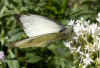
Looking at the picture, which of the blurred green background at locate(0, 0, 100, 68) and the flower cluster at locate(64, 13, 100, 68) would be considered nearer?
the flower cluster at locate(64, 13, 100, 68)

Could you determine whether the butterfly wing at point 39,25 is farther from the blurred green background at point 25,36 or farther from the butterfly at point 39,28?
the blurred green background at point 25,36

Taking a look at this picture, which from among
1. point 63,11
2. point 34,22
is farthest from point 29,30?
point 63,11

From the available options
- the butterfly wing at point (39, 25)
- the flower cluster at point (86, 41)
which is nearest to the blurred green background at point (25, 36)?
the flower cluster at point (86, 41)

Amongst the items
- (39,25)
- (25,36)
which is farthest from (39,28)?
(25,36)

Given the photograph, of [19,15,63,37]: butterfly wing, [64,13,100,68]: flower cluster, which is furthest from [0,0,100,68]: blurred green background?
[19,15,63,37]: butterfly wing

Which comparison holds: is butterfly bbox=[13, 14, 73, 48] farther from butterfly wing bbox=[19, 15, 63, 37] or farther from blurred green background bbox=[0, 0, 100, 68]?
blurred green background bbox=[0, 0, 100, 68]

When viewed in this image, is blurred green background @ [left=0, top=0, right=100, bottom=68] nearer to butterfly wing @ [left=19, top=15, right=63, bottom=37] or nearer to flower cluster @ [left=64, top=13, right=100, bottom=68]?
flower cluster @ [left=64, top=13, right=100, bottom=68]

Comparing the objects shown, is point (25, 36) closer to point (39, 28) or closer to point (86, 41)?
point (39, 28)

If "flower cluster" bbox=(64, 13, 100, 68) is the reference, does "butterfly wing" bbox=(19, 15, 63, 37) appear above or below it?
above
